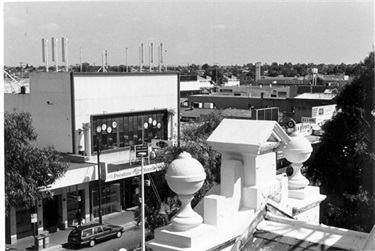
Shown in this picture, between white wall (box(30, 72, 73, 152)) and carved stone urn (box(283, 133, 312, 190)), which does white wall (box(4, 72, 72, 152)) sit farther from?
carved stone urn (box(283, 133, 312, 190))

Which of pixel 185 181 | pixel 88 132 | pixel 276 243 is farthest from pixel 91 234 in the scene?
pixel 185 181

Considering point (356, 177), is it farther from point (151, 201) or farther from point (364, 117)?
point (151, 201)

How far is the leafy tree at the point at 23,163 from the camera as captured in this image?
1622 centimetres

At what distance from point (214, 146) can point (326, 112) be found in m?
38.3

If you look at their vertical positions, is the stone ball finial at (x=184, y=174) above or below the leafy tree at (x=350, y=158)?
above

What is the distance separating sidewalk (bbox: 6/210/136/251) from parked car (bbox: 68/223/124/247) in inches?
37.7

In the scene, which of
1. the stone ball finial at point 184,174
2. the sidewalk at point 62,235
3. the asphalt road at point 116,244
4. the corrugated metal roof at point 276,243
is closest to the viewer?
the stone ball finial at point 184,174

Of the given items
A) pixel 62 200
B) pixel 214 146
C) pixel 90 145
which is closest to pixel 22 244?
pixel 62 200

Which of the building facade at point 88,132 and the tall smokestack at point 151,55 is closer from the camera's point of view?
the building facade at point 88,132

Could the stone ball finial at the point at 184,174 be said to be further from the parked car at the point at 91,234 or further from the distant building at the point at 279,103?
the distant building at the point at 279,103

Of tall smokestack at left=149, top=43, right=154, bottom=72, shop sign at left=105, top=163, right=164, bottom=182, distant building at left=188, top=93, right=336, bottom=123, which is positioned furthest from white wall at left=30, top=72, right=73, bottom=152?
distant building at left=188, top=93, right=336, bottom=123

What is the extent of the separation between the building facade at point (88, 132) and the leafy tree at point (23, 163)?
4241 mm

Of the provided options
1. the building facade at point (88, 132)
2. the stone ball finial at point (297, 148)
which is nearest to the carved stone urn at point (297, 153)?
the stone ball finial at point (297, 148)

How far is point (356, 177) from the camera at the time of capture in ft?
54.9
